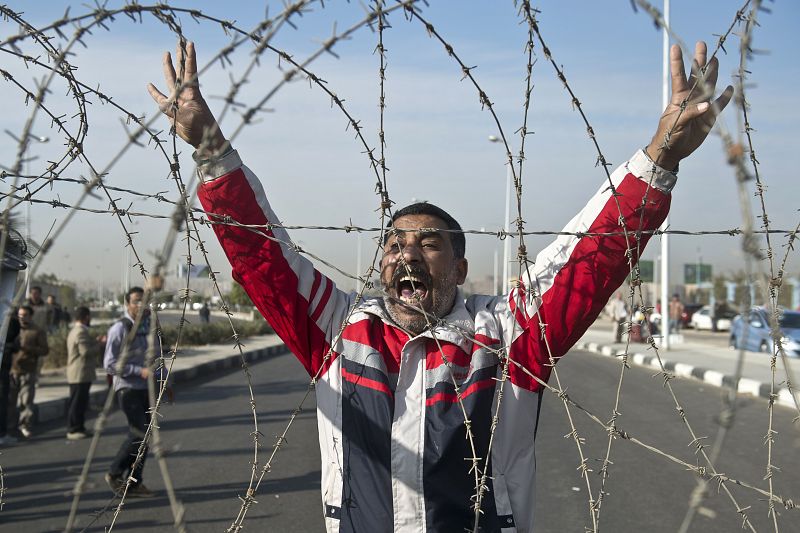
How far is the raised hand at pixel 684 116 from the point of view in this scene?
205 centimetres

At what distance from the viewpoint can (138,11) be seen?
1658 millimetres

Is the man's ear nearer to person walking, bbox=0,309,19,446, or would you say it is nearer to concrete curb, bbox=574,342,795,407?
concrete curb, bbox=574,342,795,407

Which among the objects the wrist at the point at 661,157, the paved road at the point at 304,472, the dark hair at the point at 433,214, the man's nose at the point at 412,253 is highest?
the wrist at the point at 661,157

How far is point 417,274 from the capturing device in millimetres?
2527

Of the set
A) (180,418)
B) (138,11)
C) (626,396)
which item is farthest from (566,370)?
(138,11)

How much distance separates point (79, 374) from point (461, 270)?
7212mm

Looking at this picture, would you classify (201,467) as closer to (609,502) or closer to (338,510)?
(609,502)

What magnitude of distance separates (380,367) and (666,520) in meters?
3.82

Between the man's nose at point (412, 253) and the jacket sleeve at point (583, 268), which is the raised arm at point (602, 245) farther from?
the man's nose at point (412, 253)

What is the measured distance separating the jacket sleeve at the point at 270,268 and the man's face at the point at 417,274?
18cm

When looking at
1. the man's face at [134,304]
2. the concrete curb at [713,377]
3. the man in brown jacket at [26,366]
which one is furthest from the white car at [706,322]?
A: the man's face at [134,304]

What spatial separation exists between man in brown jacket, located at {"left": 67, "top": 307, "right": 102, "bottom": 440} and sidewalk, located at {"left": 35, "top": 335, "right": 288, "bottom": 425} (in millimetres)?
1366

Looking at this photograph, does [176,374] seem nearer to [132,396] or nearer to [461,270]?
[132,396]

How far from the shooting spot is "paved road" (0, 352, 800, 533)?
5.58 metres
